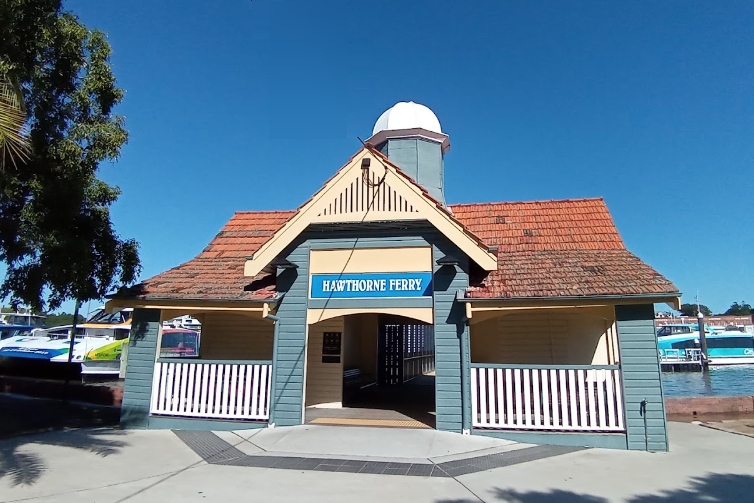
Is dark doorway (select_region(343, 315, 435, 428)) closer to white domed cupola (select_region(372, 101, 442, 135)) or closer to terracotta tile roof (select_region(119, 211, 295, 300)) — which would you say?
terracotta tile roof (select_region(119, 211, 295, 300))

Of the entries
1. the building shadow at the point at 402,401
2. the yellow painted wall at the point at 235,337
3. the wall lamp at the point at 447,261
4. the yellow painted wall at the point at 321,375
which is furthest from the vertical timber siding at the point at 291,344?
the wall lamp at the point at 447,261

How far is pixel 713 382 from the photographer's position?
37438mm

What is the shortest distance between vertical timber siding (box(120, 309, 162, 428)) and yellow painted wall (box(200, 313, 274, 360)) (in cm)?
240

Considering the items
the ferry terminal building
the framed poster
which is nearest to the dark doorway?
the ferry terminal building

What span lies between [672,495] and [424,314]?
5008 millimetres

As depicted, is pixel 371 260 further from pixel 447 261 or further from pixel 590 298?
pixel 590 298

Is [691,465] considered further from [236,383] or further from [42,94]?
[42,94]

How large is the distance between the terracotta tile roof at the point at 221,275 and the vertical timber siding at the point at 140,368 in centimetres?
61

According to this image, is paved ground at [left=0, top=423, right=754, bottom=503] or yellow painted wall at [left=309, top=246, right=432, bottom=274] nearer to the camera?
paved ground at [left=0, top=423, right=754, bottom=503]

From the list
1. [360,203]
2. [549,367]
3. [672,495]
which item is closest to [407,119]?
[360,203]

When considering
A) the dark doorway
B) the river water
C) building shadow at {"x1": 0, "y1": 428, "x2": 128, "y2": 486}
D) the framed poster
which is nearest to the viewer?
building shadow at {"x1": 0, "y1": 428, "x2": 128, "y2": 486}

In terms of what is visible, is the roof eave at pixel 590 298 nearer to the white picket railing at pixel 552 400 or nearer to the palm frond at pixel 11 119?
the white picket railing at pixel 552 400

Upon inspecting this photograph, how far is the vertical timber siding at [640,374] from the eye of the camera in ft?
27.7

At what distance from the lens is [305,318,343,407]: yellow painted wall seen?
12.1 meters
